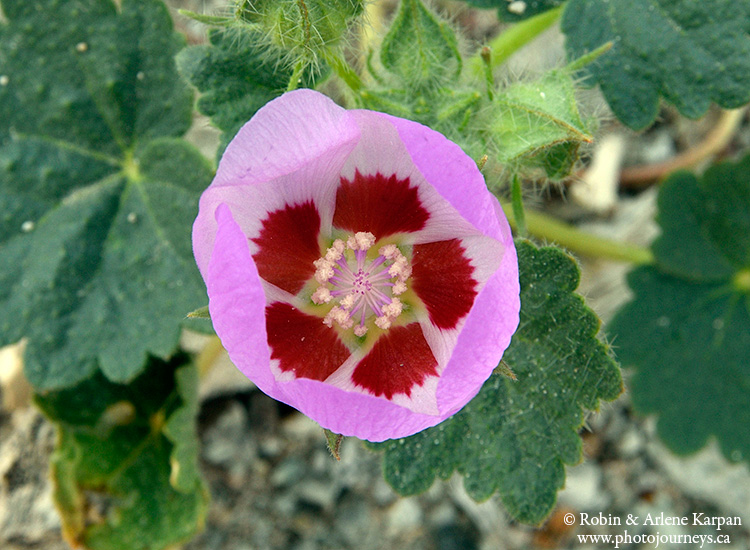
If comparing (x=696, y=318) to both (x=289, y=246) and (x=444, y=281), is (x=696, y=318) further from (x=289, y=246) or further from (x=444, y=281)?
(x=289, y=246)

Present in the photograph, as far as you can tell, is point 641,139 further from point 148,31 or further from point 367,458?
point 148,31

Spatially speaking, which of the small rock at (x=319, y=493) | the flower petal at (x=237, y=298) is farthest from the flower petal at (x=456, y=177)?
the small rock at (x=319, y=493)

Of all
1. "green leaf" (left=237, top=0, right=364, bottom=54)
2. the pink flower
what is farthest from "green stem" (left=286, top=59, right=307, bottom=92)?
the pink flower

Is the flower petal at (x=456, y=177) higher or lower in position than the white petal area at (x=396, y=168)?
higher

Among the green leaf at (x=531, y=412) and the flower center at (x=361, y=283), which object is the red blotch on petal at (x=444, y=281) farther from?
the green leaf at (x=531, y=412)

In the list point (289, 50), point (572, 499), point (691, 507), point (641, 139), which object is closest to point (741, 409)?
point (691, 507)
